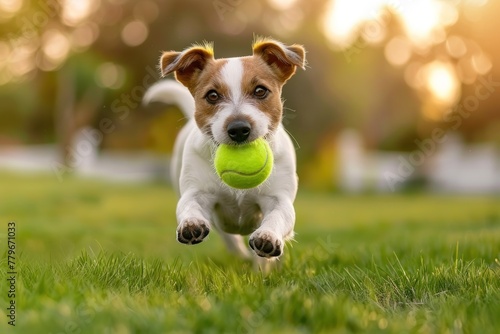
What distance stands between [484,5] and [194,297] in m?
16.9

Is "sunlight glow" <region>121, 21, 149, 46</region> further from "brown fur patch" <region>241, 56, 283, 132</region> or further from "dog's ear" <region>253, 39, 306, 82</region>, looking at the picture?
"brown fur patch" <region>241, 56, 283, 132</region>

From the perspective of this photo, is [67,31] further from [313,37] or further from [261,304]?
[261,304]

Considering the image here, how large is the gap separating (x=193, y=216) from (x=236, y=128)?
0.61 meters

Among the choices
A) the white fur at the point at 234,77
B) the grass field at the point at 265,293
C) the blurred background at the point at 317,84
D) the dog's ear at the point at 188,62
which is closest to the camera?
the grass field at the point at 265,293

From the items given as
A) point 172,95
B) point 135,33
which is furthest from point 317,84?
point 172,95

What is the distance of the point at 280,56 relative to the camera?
4387mm

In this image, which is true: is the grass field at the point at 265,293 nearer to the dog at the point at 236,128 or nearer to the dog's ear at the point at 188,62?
the dog at the point at 236,128

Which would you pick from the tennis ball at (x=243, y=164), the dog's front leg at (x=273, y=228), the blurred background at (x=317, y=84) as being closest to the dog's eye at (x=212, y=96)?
the tennis ball at (x=243, y=164)

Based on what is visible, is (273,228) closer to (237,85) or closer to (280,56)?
(237,85)

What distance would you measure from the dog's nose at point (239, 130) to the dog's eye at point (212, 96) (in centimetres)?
35

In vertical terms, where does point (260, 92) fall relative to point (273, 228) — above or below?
above

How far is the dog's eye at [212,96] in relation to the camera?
4160mm

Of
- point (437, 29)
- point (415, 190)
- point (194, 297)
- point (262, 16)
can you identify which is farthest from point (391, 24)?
point (194, 297)

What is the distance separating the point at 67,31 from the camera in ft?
69.2
